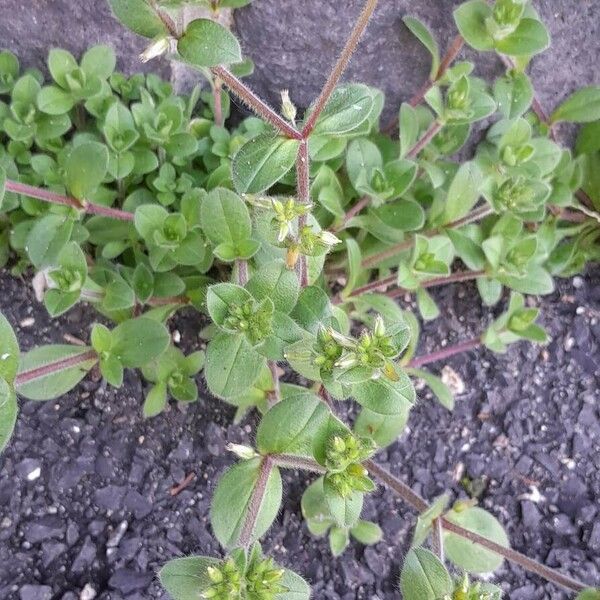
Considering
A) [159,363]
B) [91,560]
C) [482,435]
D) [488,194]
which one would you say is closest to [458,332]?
[482,435]

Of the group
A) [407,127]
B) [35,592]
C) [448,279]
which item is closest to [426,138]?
[407,127]

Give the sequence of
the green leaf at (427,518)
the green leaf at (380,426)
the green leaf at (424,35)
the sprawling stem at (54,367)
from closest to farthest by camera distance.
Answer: the sprawling stem at (54,367) < the green leaf at (427,518) < the green leaf at (380,426) < the green leaf at (424,35)

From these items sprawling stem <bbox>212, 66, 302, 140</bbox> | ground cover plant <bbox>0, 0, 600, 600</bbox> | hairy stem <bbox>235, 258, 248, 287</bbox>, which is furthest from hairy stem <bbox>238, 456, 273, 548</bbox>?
sprawling stem <bbox>212, 66, 302, 140</bbox>

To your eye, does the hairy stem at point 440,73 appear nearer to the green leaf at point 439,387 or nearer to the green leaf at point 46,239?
the green leaf at point 439,387

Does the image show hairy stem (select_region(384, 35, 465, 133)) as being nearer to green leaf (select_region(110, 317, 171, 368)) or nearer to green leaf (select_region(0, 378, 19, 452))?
green leaf (select_region(110, 317, 171, 368))

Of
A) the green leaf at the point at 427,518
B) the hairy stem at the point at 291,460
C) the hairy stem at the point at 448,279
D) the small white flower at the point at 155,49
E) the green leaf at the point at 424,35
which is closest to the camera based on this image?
the small white flower at the point at 155,49

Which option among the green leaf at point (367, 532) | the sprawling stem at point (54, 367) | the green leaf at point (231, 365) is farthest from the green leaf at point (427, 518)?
the sprawling stem at point (54, 367)

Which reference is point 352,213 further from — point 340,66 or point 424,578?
point 424,578
